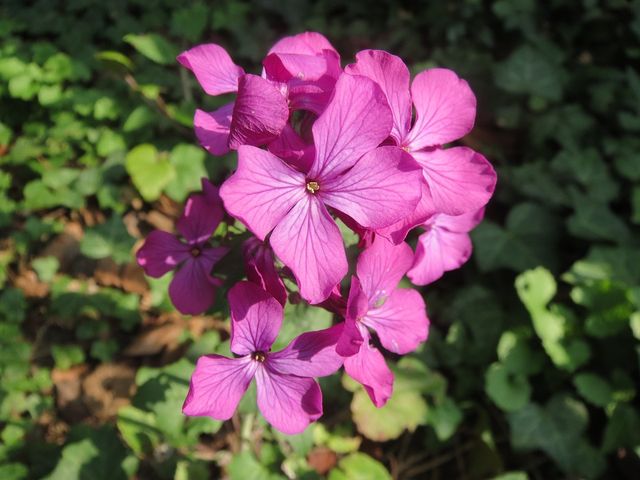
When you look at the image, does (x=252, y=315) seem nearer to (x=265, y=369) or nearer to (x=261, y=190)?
(x=265, y=369)

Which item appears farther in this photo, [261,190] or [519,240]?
[519,240]

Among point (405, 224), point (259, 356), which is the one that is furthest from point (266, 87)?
point (259, 356)

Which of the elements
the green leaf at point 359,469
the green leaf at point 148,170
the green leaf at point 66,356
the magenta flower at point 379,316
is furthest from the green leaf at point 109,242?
the magenta flower at point 379,316

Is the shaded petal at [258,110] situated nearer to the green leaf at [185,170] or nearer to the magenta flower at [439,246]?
the magenta flower at [439,246]

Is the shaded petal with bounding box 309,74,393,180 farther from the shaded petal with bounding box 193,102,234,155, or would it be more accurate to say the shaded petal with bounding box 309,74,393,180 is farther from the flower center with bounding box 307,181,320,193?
the shaded petal with bounding box 193,102,234,155

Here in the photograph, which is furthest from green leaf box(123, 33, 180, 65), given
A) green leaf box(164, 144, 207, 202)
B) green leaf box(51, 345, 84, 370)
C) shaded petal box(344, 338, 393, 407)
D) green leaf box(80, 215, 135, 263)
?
shaded petal box(344, 338, 393, 407)

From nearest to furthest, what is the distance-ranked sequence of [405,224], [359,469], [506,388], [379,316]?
[405,224], [379,316], [359,469], [506,388]
